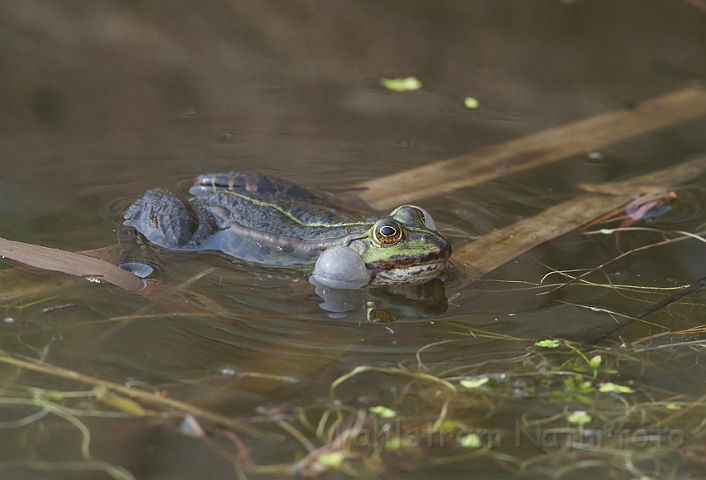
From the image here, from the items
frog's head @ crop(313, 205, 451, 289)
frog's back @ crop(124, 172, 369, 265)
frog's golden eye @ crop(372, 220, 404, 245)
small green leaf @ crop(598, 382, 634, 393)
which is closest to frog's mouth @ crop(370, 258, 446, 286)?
frog's head @ crop(313, 205, 451, 289)

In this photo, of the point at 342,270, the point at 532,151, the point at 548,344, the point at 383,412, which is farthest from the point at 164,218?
the point at 532,151

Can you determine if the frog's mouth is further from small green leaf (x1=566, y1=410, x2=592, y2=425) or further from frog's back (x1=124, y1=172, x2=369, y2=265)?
small green leaf (x1=566, y1=410, x2=592, y2=425)

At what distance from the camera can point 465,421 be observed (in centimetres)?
332

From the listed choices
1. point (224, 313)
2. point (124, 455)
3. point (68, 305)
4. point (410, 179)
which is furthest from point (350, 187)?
point (124, 455)

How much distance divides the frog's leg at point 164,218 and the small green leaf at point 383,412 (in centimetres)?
203

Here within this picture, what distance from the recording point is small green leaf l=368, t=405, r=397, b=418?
10.9 ft

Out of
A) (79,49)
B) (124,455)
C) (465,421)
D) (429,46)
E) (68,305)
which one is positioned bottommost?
(124,455)

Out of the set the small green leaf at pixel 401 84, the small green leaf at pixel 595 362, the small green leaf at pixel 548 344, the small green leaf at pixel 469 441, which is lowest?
the small green leaf at pixel 469 441

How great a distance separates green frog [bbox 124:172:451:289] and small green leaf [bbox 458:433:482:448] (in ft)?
4.62

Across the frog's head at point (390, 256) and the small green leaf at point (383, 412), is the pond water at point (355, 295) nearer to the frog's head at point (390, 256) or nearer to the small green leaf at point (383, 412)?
the small green leaf at point (383, 412)

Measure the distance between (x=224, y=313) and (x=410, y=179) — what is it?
2217 millimetres

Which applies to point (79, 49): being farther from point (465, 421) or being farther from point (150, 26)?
point (465, 421)

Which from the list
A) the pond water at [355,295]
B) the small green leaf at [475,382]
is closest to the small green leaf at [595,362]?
the pond water at [355,295]

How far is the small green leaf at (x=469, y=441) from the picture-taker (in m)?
3.17
